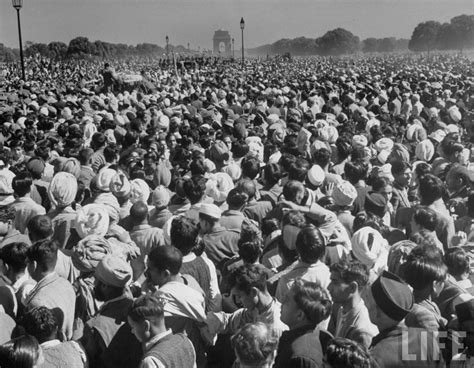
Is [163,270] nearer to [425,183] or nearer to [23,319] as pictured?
[23,319]

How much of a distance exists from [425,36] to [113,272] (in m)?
119

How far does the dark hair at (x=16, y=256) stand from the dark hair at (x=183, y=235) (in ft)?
3.80

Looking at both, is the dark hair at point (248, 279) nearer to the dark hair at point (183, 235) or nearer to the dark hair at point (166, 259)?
the dark hair at point (166, 259)

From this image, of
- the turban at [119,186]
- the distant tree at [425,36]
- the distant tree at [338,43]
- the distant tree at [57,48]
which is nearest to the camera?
the turban at [119,186]

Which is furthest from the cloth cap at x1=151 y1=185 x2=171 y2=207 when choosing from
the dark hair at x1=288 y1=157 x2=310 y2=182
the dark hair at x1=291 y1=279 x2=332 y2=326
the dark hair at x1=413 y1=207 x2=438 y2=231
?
the dark hair at x1=291 y1=279 x2=332 y2=326

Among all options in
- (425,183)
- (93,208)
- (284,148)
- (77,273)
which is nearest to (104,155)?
Answer: (284,148)

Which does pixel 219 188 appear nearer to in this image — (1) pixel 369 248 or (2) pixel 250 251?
(2) pixel 250 251

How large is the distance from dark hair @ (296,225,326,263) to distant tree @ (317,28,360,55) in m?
133

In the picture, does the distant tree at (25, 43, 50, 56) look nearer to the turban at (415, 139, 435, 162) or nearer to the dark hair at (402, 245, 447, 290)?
the turban at (415, 139, 435, 162)

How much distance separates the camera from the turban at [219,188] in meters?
6.86

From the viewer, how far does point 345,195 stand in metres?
5.87

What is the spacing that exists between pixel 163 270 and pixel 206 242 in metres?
1.43

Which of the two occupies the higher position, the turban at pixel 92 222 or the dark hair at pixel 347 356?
the turban at pixel 92 222

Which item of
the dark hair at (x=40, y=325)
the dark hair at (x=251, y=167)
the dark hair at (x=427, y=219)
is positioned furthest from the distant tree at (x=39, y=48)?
the dark hair at (x=40, y=325)
